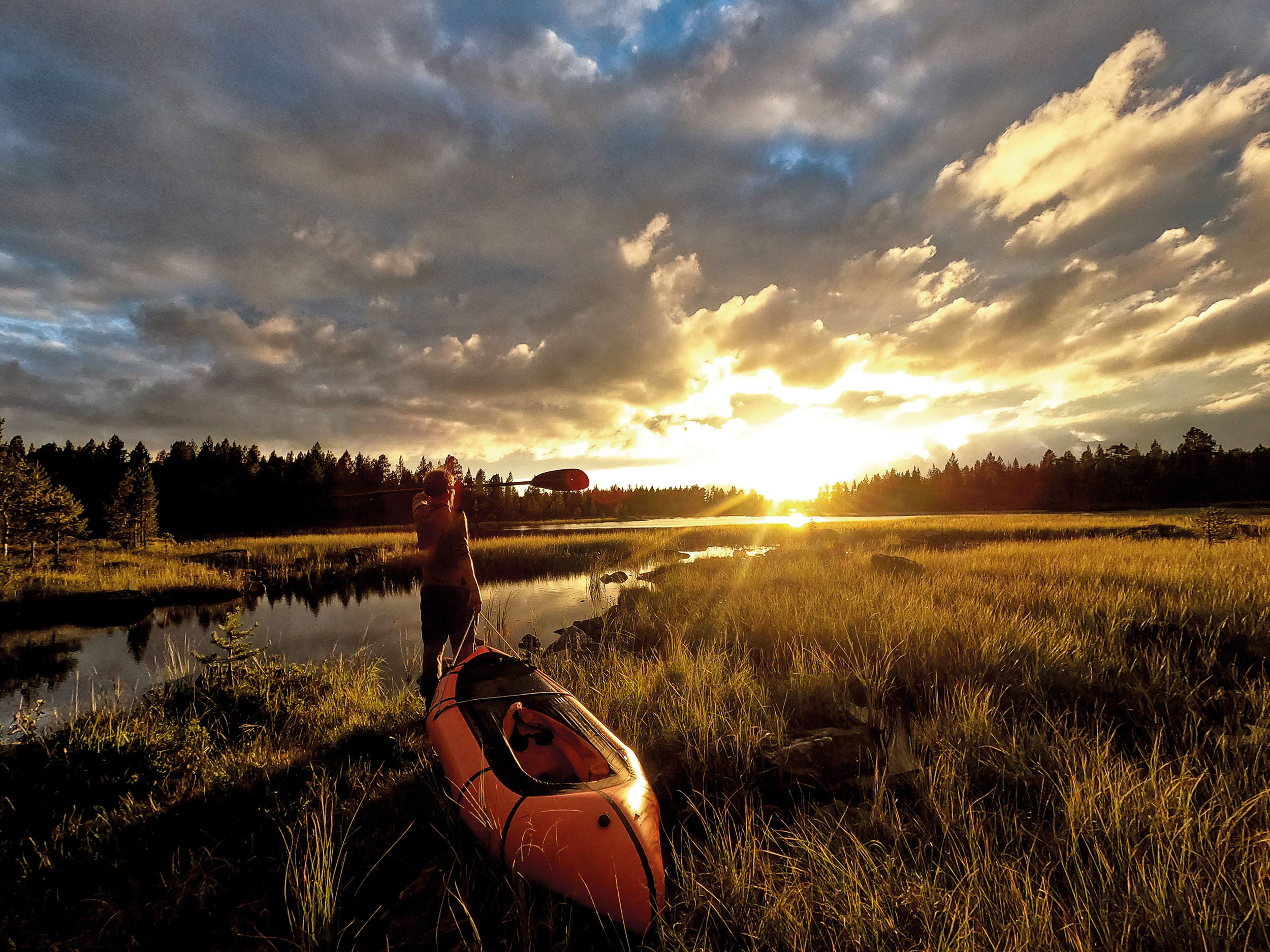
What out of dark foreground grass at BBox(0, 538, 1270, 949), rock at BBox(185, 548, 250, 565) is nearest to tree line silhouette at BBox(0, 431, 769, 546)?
rock at BBox(185, 548, 250, 565)

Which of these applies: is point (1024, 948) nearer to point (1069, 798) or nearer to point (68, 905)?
point (1069, 798)

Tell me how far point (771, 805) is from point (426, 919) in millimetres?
2835

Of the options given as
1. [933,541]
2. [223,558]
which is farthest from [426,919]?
[223,558]

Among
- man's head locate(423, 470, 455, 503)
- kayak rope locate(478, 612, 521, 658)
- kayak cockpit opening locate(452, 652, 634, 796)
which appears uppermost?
man's head locate(423, 470, 455, 503)

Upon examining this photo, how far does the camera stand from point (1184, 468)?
74875mm

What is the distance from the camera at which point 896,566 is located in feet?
48.4

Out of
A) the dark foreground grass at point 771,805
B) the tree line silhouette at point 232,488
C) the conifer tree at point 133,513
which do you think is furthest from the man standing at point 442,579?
the tree line silhouette at point 232,488

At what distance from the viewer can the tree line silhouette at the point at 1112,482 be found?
7412 centimetres

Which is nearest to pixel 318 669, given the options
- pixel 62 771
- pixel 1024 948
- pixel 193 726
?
pixel 193 726

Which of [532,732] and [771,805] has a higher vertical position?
[532,732]

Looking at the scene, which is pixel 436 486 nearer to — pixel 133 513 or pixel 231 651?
pixel 231 651

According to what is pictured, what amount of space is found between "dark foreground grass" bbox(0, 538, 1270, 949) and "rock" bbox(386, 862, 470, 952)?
0.03m

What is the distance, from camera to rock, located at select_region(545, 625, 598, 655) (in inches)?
391

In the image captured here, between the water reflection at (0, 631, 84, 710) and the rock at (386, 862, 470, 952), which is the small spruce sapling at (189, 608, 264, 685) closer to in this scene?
the water reflection at (0, 631, 84, 710)
